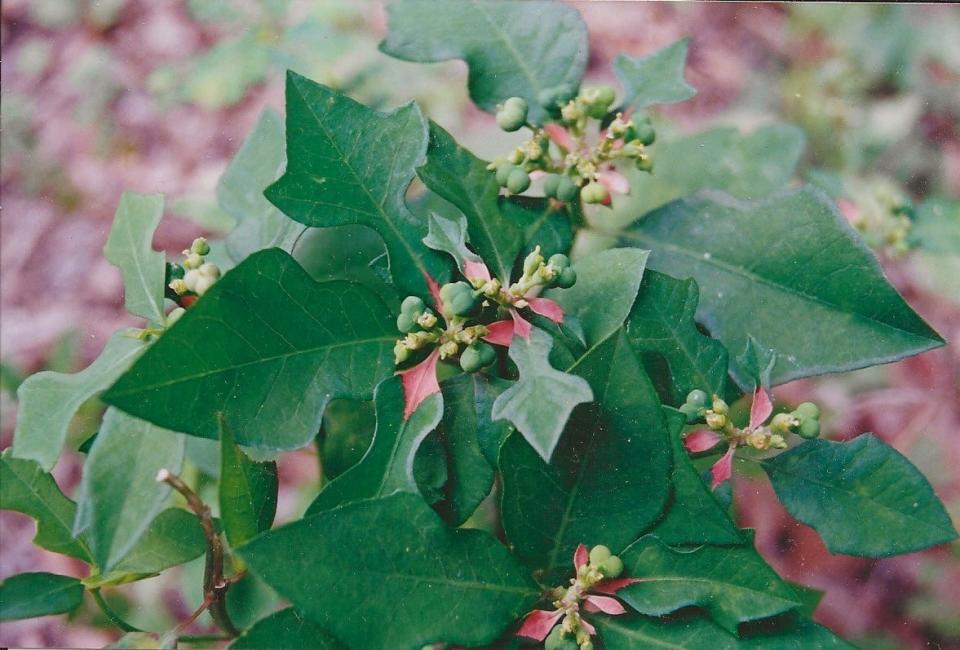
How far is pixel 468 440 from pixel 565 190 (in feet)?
1.08

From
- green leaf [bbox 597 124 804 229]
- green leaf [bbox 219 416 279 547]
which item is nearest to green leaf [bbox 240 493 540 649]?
green leaf [bbox 219 416 279 547]

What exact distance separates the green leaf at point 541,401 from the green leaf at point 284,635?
10.9 inches

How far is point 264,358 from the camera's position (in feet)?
2.93

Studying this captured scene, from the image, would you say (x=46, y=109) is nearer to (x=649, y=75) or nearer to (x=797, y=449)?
(x=649, y=75)

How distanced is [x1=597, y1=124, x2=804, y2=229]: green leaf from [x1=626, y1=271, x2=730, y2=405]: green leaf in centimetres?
50

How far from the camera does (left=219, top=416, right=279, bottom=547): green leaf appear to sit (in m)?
0.87

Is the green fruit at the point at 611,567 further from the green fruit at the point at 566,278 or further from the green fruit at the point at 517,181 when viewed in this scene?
the green fruit at the point at 517,181

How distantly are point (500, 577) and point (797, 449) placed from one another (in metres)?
0.39

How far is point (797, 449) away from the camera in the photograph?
103 centimetres

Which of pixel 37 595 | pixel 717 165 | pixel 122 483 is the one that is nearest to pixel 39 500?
pixel 37 595

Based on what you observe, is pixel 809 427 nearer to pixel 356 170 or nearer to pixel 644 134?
pixel 644 134

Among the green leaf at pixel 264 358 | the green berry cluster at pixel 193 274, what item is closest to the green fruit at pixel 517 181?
the green leaf at pixel 264 358

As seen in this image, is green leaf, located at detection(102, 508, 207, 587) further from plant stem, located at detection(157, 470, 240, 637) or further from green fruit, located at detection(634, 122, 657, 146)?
green fruit, located at detection(634, 122, 657, 146)

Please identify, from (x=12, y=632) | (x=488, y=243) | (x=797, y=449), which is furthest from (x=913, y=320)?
(x=12, y=632)
